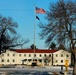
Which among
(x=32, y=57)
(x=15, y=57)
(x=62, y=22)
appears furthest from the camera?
(x=15, y=57)

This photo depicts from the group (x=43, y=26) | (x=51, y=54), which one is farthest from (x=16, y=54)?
(x=43, y=26)

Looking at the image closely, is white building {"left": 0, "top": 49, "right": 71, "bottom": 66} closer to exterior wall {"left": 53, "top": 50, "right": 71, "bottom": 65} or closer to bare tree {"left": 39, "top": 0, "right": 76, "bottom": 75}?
exterior wall {"left": 53, "top": 50, "right": 71, "bottom": 65}

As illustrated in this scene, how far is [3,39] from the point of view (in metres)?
70.3

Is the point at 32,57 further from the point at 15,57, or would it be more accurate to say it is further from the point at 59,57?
the point at 59,57

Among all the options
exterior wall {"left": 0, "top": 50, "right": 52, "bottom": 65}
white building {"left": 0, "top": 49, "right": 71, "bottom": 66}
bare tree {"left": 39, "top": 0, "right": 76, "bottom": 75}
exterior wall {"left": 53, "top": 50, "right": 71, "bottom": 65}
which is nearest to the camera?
bare tree {"left": 39, "top": 0, "right": 76, "bottom": 75}

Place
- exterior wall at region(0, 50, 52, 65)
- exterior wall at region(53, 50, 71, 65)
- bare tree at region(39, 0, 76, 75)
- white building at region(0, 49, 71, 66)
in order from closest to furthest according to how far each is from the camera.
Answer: bare tree at region(39, 0, 76, 75), white building at region(0, 49, 71, 66), exterior wall at region(53, 50, 71, 65), exterior wall at region(0, 50, 52, 65)

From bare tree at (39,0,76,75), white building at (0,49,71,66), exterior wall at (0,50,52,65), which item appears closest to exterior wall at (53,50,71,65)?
white building at (0,49,71,66)

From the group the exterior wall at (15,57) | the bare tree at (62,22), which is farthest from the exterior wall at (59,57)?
the bare tree at (62,22)

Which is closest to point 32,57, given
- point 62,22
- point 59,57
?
point 59,57

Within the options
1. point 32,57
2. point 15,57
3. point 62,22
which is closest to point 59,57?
point 32,57

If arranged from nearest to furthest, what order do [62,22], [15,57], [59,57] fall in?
[62,22]
[59,57]
[15,57]

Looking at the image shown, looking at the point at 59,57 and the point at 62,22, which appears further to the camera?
the point at 59,57

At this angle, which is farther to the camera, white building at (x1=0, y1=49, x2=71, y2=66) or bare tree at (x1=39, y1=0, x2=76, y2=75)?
white building at (x1=0, y1=49, x2=71, y2=66)

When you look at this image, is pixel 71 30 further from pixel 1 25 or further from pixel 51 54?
pixel 51 54
